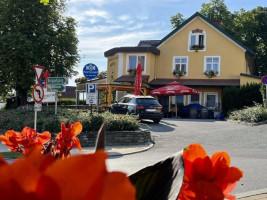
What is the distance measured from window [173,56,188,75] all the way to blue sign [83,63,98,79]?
1621 centimetres

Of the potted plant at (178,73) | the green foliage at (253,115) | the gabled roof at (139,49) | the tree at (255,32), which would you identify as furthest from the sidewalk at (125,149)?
the tree at (255,32)

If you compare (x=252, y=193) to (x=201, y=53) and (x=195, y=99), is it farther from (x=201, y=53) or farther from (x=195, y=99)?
(x=201, y=53)

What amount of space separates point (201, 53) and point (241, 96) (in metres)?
5.90

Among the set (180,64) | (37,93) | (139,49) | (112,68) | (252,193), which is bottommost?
(252,193)

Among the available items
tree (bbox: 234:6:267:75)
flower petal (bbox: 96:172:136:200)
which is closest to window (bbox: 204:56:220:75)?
tree (bbox: 234:6:267:75)

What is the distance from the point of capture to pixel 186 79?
28.6 metres

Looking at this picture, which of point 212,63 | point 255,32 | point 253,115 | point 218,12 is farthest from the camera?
point 218,12

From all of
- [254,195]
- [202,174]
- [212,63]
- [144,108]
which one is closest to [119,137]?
[144,108]

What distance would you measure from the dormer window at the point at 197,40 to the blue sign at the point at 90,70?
16706 mm

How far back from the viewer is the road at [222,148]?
7.36 metres

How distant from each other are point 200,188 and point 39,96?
10580 millimetres

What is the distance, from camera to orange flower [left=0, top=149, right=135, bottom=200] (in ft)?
0.97

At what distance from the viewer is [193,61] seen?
1125 inches

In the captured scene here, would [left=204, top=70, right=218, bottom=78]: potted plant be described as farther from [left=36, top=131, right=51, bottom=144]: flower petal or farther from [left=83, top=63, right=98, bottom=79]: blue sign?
[left=36, top=131, right=51, bottom=144]: flower petal
